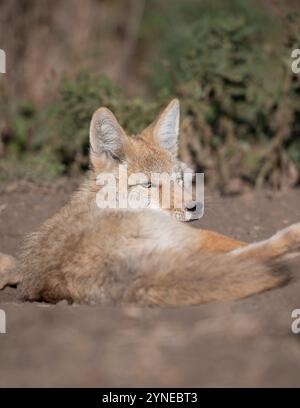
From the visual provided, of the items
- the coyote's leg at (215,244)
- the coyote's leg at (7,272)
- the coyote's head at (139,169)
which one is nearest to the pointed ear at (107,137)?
the coyote's head at (139,169)

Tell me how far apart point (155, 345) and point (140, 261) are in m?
0.77

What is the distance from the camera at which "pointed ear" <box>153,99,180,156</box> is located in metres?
5.97

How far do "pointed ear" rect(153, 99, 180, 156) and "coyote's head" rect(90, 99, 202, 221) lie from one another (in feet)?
0.33

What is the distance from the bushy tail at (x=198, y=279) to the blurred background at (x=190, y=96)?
4.00 m

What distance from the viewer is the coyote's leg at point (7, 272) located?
17.9 ft

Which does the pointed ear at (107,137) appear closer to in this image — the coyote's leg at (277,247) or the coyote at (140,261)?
the coyote at (140,261)

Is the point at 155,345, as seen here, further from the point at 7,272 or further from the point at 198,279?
the point at 7,272

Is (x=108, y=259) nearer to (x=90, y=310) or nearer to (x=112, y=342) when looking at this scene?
(x=90, y=310)

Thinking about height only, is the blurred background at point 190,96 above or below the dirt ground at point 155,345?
above

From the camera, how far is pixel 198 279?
405 centimetres

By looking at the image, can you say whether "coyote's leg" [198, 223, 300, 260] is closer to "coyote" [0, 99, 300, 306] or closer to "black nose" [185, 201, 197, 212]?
"coyote" [0, 99, 300, 306]

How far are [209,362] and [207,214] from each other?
3321 mm

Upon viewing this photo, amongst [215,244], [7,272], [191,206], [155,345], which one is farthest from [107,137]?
[155,345]
